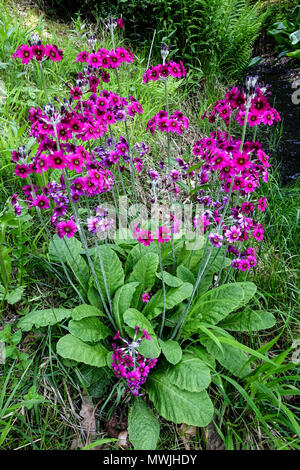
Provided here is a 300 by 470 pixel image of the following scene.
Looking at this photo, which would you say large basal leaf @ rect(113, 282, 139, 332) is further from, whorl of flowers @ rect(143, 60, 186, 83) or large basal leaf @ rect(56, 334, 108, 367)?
whorl of flowers @ rect(143, 60, 186, 83)

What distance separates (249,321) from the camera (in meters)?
2.17

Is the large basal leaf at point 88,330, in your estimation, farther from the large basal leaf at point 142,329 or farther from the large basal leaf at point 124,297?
the large basal leaf at point 142,329

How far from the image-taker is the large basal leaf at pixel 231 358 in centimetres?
200

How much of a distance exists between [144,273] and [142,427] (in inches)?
36.5

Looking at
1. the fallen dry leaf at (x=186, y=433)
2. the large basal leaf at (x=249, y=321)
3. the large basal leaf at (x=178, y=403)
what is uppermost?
the large basal leaf at (x=249, y=321)

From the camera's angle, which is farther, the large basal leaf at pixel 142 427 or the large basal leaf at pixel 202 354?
the large basal leaf at pixel 202 354

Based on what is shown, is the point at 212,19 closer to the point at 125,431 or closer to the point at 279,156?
the point at 279,156

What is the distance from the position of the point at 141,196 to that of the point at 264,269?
1379mm

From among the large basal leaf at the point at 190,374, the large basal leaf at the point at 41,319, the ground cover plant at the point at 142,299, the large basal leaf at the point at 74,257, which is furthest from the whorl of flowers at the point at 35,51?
the large basal leaf at the point at 190,374

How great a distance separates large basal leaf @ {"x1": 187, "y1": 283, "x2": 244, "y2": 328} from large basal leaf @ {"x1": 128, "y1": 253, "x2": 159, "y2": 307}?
373 millimetres

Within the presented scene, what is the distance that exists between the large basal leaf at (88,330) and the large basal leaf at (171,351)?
15.7 inches

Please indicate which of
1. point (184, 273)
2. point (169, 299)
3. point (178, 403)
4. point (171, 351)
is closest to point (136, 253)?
point (184, 273)

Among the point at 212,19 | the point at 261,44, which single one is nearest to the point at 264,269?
the point at 212,19

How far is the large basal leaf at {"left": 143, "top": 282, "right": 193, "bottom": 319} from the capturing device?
2.05 metres
